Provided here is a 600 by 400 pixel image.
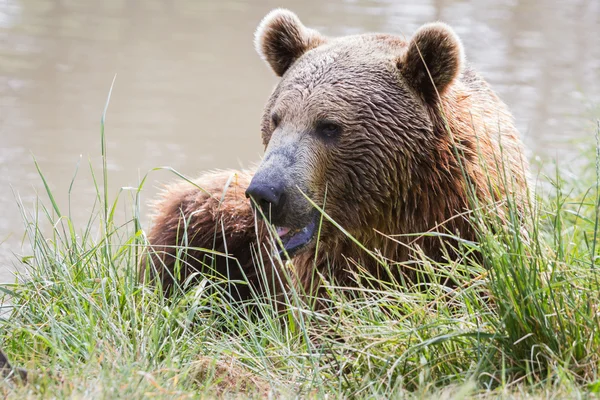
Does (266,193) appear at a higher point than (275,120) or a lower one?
lower

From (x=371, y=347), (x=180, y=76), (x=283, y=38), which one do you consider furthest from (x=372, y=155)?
(x=180, y=76)

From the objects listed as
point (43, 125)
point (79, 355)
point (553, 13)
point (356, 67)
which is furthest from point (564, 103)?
point (79, 355)

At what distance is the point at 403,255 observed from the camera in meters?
4.67

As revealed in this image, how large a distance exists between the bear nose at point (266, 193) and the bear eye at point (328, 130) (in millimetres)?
457

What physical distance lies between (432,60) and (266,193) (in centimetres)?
114

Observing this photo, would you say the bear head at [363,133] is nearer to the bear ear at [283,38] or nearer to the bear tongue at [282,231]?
the bear tongue at [282,231]

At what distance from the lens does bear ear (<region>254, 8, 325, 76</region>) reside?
5055 millimetres

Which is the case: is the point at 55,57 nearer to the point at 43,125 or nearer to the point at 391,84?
the point at 43,125

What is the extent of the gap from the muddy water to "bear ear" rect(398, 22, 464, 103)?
3.14m

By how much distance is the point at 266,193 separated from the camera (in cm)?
418

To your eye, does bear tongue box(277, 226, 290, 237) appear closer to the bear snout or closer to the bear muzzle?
the bear muzzle

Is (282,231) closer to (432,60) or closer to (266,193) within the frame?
(266,193)

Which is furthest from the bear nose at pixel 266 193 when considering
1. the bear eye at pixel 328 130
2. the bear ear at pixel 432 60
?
the bear ear at pixel 432 60

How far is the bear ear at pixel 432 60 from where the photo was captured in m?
4.49
